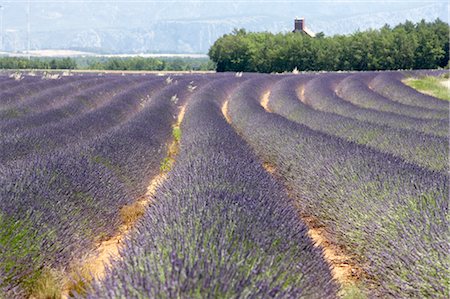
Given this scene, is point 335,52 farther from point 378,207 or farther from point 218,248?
point 218,248

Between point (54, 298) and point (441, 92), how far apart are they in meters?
17.4

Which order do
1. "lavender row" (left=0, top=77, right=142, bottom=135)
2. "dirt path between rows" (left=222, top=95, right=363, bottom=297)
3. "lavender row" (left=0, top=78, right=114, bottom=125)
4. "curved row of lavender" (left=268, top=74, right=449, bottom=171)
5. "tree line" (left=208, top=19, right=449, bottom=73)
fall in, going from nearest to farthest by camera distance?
"dirt path between rows" (left=222, top=95, right=363, bottom=297), "curved row of lavender" (left=268, top=74, right=449, bottom=171), "lavender row" (left=0, top=77, right=142, bottom=135), "lavender row" (left=0, top=78, right=114, bottom=125), "tree line" (left=208, top=19, right=449, bottom=73)

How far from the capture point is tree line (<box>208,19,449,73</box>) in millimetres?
42219

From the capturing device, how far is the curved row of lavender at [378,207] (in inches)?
123

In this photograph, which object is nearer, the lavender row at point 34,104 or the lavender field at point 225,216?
the lavender field at point 225,216

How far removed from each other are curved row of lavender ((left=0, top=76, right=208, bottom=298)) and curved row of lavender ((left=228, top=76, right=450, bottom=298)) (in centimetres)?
183

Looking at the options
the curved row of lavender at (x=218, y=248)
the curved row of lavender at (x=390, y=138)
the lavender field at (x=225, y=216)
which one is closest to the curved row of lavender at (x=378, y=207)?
the lavender field at (x=225, y=216)

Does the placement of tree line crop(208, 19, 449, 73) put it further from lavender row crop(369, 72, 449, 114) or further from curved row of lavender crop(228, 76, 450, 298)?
curved row of lavender crop(228, 76, 450, 298)

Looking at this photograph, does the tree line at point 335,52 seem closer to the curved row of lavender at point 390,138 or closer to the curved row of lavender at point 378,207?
the curved row of lavender at point 390,138

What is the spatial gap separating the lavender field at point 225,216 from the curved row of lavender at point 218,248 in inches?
0.4

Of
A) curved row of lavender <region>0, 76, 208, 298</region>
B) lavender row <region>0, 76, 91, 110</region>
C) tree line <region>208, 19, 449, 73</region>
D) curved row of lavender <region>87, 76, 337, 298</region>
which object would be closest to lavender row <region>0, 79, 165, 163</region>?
curved row of lavender <region>0, 76, 208, 298</region>

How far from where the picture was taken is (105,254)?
171 inches

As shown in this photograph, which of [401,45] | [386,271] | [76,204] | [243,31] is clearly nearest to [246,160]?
[76,204]

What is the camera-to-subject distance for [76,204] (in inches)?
171
